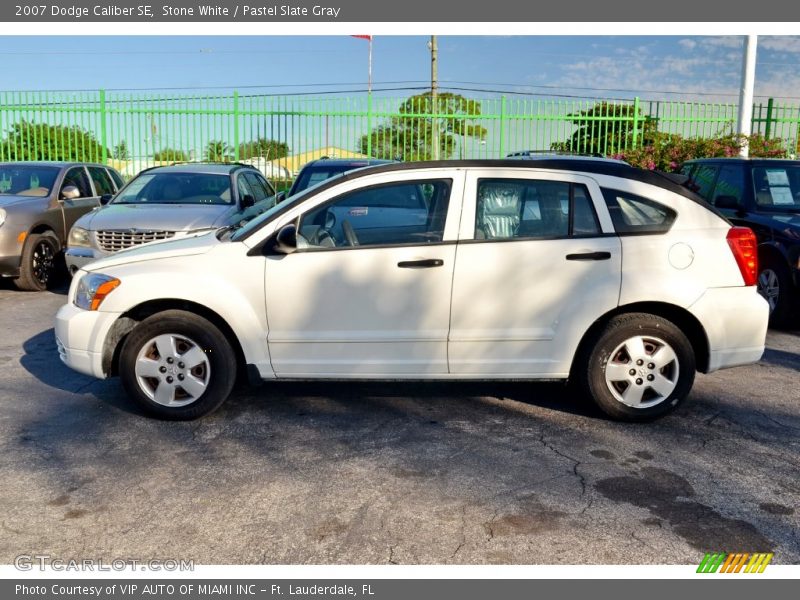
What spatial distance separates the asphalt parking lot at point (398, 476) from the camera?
380 cm

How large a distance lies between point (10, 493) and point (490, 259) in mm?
3087

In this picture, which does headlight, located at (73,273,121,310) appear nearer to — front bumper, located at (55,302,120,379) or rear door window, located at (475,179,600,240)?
front bumper, located at (55,302,120,379)

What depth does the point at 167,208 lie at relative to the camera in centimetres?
979

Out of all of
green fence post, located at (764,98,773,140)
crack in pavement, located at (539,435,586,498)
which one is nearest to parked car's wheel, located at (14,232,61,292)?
crack in pavement, located at (539,435,586,498)

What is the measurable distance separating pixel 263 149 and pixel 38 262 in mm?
9200

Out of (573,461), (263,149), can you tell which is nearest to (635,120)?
(263,149)

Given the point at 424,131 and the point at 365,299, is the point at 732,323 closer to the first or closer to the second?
the point at 365,299

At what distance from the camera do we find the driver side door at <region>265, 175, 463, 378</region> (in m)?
5.34

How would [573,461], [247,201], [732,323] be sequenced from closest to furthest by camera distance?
[573,461], [732,323], [247,201]

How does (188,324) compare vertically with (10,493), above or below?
above

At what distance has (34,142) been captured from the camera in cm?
1866

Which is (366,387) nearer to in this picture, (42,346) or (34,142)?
(42,346)

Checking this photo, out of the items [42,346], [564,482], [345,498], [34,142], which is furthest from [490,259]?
[34,142]

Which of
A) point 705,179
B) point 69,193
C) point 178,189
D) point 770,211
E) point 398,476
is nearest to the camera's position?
point 398,476
